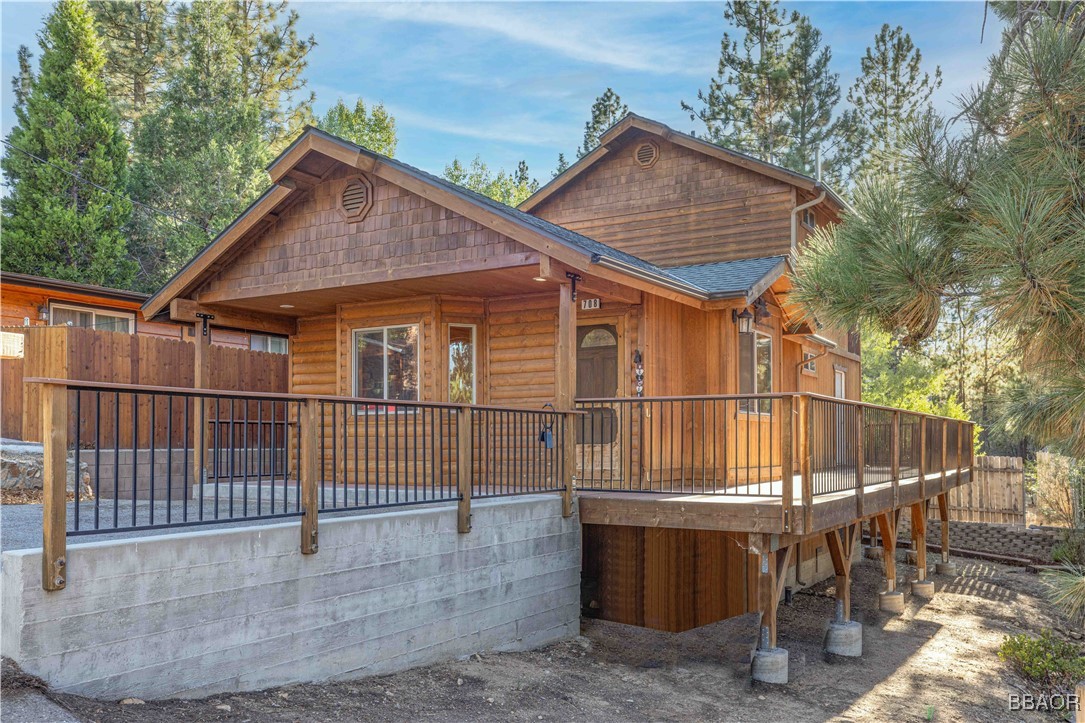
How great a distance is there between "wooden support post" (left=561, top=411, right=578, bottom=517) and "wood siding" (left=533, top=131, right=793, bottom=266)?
274 inches

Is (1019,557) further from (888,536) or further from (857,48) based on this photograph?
(857,48)

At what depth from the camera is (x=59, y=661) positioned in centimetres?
443

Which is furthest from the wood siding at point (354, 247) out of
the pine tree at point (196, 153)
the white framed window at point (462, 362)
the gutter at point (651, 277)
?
the pine tree at point (196, 153)

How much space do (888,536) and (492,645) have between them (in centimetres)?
625

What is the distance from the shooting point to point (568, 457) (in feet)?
29.5

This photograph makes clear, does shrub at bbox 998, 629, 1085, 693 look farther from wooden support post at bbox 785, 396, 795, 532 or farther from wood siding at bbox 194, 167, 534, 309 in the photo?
wood siding at bbox 194, 167, 534, 309

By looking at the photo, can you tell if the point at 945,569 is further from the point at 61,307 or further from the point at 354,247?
the point at 61,307

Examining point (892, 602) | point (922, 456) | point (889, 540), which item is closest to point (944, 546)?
point (922, 456)

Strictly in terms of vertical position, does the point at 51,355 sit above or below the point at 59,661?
above

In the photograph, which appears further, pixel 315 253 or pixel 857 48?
pixel 857 48

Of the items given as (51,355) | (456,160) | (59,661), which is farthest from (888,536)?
(456,160)

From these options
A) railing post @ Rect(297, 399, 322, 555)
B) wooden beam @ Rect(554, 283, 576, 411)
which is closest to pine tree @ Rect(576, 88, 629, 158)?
wooden beam @ Rect(554, 283, 576, 411)

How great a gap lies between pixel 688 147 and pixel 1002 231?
984 cm

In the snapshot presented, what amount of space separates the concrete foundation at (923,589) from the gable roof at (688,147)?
619 cm
